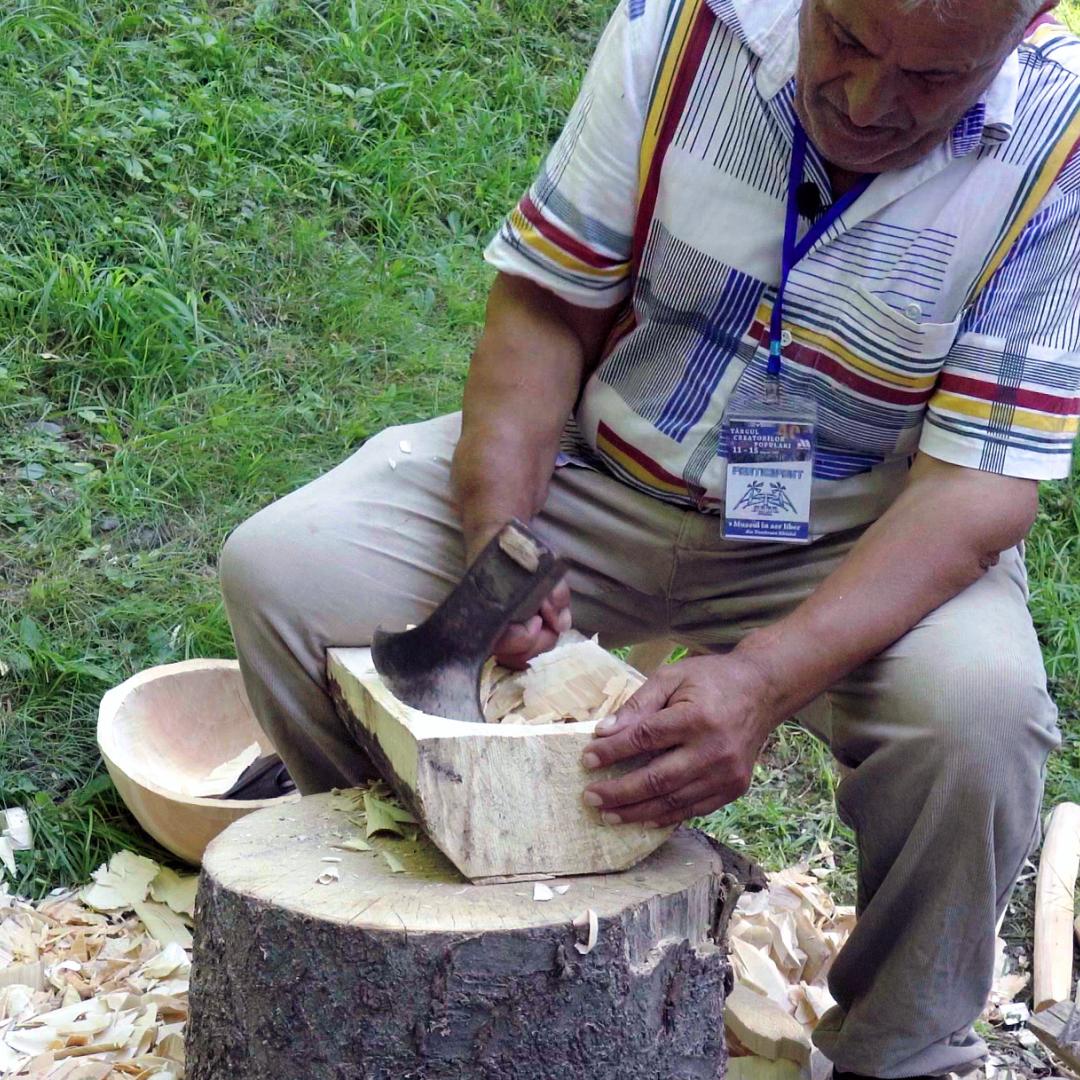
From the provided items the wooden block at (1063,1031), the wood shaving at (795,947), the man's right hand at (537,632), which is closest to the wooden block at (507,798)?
the man's right hand at (537,632)

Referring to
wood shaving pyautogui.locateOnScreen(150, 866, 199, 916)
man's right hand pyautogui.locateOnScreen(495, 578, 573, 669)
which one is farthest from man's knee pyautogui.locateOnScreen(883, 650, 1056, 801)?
wood shaving pyautogui.locateOnScreen(150, 866, 199, 916)

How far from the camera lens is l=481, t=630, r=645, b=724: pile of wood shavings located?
6.65ft

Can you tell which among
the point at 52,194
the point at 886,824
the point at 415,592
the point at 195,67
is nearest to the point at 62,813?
the point at 415,592

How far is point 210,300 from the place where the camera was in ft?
13.7

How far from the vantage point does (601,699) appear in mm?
2045

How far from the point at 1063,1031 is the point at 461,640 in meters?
1.17

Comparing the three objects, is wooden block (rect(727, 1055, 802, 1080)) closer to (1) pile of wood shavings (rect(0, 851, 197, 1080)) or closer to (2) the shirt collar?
(1) pile of wood shavings (rect(0, 851, 197, 1080))

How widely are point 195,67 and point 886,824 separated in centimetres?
363

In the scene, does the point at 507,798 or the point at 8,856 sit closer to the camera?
the point at 507,798

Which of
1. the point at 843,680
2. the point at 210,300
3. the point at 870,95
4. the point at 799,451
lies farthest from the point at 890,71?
the point at 210,300

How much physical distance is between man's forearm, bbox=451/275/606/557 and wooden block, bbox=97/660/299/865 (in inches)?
32.7

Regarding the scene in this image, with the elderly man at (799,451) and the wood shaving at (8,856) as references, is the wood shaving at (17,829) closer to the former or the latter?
the wood shaving at (8,856)

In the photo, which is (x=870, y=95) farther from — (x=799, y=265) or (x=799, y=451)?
(x=799, y=451)

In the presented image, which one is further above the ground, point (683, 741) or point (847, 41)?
point (847, 41)
